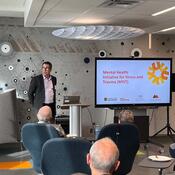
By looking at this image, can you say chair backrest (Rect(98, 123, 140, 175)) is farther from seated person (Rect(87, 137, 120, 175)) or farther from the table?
seated person (Rect(87, 137, 120, 175))

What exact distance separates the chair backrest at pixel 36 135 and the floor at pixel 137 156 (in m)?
1.52

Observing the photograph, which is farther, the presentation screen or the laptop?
the presentation screen

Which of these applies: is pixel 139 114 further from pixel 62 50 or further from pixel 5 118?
pixel 5 118

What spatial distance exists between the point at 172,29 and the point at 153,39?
1.01 metres

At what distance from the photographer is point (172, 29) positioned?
339 inches

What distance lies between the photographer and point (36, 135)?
450 centimetres

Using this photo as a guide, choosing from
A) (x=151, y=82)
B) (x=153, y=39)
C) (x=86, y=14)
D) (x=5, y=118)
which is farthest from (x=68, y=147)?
(x=153, y=39)

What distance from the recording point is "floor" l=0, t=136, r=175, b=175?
608 centimetres

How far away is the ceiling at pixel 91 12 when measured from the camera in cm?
556

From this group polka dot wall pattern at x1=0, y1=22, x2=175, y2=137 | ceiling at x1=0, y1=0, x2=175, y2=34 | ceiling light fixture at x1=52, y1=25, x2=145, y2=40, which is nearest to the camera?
ceiling at x1=0, y1=0, x2=175, y2=34

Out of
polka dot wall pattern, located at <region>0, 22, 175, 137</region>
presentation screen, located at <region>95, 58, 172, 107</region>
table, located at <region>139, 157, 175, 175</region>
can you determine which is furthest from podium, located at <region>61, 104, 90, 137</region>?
table, located at <region>139, 157, 175, 175</region>

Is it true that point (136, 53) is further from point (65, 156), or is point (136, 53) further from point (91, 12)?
point (65, 156)

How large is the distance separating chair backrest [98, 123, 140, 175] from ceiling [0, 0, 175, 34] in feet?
6.22

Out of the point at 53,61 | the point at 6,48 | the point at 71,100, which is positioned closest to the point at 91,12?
the point at 71,100
